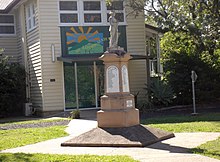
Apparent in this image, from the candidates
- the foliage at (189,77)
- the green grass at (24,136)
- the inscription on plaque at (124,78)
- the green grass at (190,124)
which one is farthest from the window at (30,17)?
the inscription on plaque at (124,78)

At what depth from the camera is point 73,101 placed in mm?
20234

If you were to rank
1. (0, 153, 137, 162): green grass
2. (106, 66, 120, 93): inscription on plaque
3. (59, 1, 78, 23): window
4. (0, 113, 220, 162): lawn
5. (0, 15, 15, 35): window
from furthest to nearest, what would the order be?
(0, 15, 15, 35): window
(59, 1, 78, 23): window
(106, 66, 120, 93): inscription on plaque
(0, 113, 220, 162): lawn
(0, 153, 137, 162): green grass

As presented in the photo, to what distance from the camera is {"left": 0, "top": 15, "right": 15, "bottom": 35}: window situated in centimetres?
2364

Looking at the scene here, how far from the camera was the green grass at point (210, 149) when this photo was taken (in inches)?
317

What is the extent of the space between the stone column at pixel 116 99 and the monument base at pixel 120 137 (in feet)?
0.93

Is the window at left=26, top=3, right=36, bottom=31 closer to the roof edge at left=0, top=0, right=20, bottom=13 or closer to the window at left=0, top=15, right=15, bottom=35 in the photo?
the roof edge at left=0, top=0, right=20, bottom=13

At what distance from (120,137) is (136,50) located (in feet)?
39.1

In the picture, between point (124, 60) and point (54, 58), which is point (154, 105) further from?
point (124, 60)

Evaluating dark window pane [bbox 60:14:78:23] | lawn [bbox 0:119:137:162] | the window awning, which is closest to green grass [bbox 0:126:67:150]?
lawn [bbox 0:119:137:162]

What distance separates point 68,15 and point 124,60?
386 inches

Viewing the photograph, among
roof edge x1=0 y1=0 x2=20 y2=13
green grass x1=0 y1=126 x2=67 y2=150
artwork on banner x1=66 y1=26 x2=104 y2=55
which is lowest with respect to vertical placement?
green grass x1=0 y1=126 x2=67 y2=150

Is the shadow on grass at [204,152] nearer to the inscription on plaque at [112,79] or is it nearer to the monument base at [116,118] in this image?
the monument base at [116,118]

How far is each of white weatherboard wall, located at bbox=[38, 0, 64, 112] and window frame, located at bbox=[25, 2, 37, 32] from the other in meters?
0.95

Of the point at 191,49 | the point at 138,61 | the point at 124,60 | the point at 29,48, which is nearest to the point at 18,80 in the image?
the point at 29,48
